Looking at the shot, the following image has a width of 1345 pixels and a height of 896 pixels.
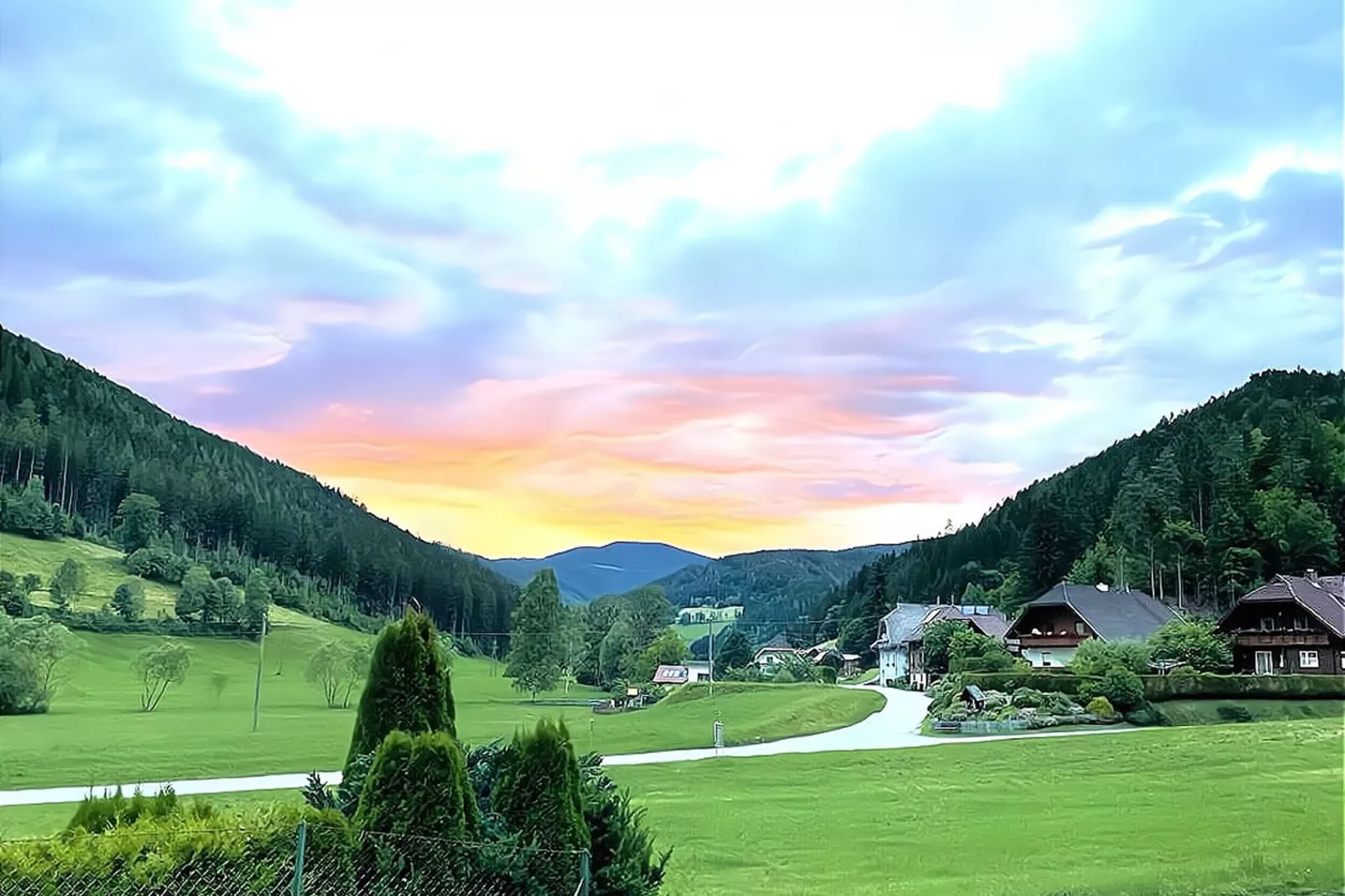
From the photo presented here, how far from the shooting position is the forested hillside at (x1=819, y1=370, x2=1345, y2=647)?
86.6m

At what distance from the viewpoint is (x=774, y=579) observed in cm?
17738

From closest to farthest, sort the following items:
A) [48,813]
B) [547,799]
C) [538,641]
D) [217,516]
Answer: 1. [547,799]
2. [48,813]
3. [538,641]
4. [217,516]

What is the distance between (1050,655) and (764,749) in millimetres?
36229

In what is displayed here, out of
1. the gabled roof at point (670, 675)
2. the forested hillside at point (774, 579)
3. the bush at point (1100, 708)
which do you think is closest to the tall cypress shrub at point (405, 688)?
the bush at point (1100, 708)

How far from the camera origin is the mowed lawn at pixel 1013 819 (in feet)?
44.8

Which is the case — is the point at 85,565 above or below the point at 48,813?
above

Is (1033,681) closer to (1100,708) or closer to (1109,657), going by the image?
(1109,657)

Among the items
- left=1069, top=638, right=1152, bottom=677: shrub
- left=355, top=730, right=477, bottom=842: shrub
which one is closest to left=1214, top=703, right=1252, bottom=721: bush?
left=1069, top=638, right=1152, bottom=677: shrub

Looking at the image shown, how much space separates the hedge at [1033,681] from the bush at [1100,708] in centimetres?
224

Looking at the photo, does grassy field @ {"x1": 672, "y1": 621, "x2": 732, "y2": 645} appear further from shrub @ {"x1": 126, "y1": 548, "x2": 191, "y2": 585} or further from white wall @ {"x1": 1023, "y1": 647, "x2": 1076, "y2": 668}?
white wall @ {"x1": 1023, "y1": 647, "x2": 1076, "y2": 668}

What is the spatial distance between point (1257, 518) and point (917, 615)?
97.1ft

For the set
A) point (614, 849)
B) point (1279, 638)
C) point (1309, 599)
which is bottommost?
point (1279, 638)

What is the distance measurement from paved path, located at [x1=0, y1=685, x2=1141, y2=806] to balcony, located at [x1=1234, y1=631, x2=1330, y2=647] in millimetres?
19445

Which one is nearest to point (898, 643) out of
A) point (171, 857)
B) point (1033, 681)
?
point (1033, 681)
